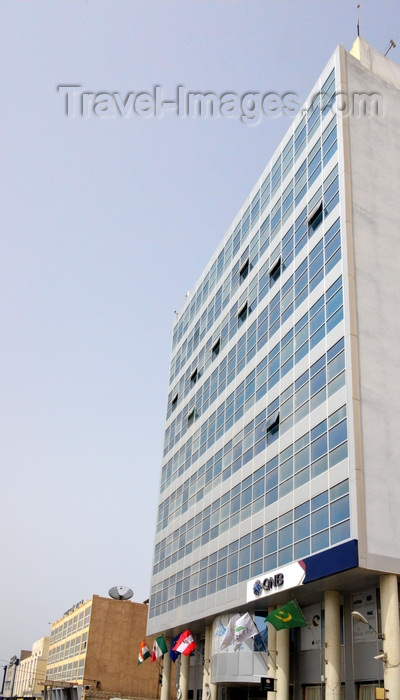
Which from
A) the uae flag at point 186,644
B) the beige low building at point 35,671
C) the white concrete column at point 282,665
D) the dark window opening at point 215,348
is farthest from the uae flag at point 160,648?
the beige low building at point 35,671

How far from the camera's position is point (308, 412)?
1538 inches

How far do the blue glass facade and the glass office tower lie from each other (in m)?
0.14

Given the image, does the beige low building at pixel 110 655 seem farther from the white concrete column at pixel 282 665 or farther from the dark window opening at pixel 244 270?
the white concrete column at pixel 282 665

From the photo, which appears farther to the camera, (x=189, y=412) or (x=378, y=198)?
(x=189, y=412)

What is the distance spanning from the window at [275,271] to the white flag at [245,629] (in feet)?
72.9

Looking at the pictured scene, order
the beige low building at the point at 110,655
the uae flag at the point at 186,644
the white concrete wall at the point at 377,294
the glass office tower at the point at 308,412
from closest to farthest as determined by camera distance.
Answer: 1. the white concrete wall at the point at 377,294
2. the glass office tower at the point at 308,412
3. the uae flag at the point at 186,644
4. the beige low building at the point at 110,655

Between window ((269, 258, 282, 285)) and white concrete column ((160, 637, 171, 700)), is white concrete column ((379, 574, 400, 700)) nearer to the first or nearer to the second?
window ((269, 258, 282, 285))

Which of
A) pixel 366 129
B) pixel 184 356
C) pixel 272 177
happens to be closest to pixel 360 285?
pixel 366 129

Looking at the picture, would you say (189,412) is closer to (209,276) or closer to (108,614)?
(209,276)

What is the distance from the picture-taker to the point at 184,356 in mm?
70312

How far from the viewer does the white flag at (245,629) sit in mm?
41094

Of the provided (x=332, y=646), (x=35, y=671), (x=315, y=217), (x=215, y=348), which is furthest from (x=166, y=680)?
(x=35, y=671)

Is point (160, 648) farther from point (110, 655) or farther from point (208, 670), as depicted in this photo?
point (110, 655)

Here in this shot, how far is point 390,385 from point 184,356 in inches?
1405
